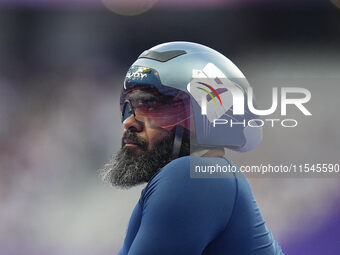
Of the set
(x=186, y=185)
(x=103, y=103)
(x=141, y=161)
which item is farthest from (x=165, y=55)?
(x=103, y=103)

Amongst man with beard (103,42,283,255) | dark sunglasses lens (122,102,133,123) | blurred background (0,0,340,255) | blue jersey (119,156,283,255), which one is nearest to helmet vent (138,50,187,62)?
man with beard (103,42,283,255)

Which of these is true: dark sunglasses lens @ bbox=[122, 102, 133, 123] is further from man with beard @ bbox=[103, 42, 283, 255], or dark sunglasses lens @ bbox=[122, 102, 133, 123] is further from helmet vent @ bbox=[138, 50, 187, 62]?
helmet vent @ bbox=[138, 50, 187, 62]

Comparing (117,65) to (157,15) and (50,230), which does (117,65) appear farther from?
(50,230)

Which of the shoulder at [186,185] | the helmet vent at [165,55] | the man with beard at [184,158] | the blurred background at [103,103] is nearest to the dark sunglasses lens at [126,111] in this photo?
the man with beard at [184,158]

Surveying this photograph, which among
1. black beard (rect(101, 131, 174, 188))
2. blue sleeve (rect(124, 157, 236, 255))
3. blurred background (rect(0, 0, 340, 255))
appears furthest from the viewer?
blurred background (rect(0, 0, 340, 255))

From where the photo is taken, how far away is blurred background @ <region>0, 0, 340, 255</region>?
12.6 feet

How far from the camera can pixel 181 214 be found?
105 cm

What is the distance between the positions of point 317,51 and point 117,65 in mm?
1853

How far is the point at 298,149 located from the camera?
153 inches

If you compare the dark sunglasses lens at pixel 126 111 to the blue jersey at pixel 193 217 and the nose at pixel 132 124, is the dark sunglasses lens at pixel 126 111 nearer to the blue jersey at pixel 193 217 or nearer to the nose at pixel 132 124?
the nose at pixel 132 124

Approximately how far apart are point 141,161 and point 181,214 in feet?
1.07

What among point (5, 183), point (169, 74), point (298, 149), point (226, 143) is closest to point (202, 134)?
point (226, 143)

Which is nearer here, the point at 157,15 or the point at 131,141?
the point at 131,141

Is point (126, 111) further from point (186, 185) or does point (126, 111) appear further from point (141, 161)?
point (186, 185)
